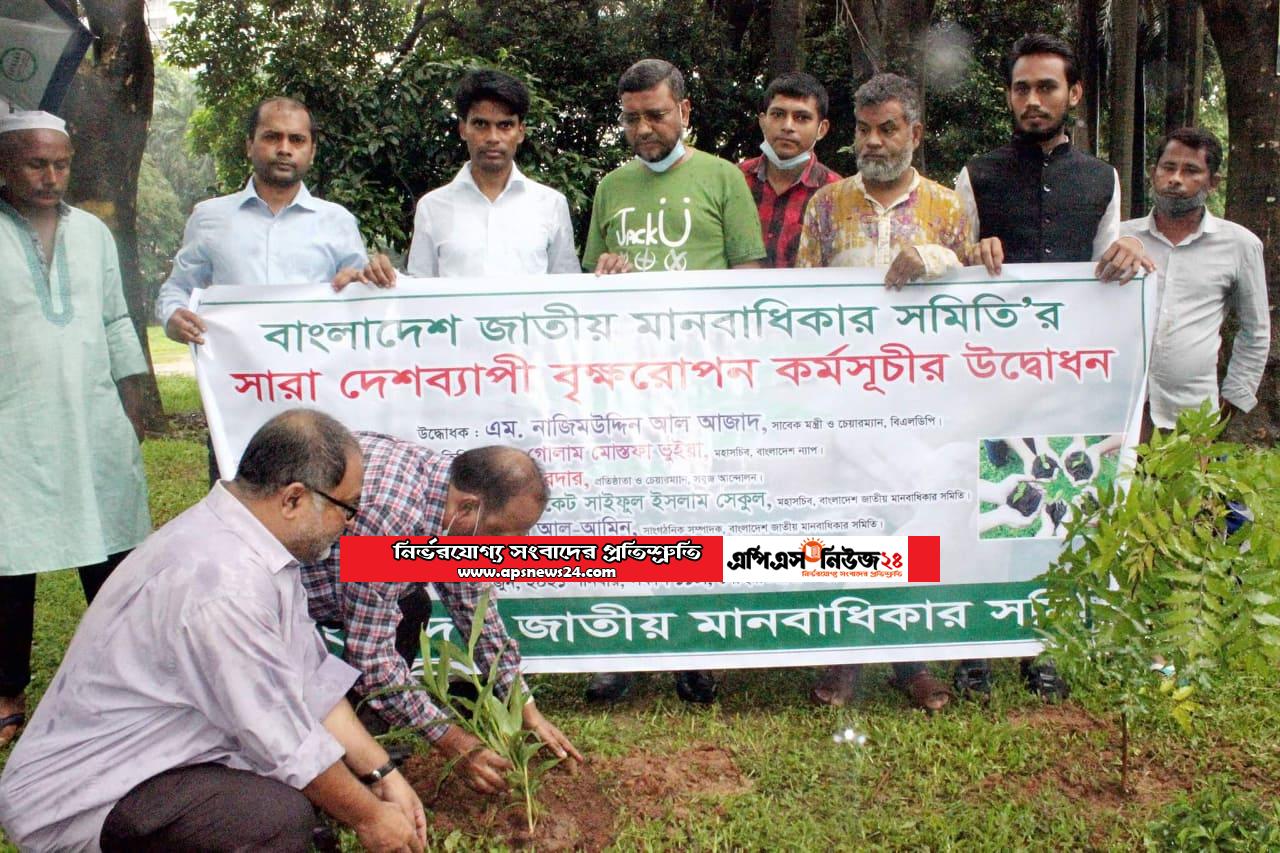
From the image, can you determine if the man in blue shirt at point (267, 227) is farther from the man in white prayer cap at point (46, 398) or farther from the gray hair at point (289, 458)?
the gray hair at point (289, 458)

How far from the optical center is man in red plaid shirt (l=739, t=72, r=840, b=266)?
4.14 meters

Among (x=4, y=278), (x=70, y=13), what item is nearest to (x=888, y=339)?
(x=4, y=278)

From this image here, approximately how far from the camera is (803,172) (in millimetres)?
4191

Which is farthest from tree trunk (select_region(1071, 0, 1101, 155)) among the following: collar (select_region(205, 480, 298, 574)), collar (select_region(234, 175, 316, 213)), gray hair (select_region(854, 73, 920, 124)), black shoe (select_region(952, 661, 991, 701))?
collar (select_region(205, 480, 298, 574))

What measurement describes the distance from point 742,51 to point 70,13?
11359mm

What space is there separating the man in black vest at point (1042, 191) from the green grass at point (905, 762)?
0.34m

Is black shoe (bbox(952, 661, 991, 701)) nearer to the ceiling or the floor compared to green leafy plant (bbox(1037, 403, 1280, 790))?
nearer to the floor

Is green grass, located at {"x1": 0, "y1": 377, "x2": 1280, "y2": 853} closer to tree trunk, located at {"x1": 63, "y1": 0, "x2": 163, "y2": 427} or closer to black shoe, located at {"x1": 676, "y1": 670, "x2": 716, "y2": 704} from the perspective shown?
black shoe, located at {"x1": 676, "y1": 670, "x2": 716, "y2": 704}

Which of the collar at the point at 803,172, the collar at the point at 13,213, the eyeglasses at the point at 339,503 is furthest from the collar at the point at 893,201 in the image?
the collar at the point at 13,213

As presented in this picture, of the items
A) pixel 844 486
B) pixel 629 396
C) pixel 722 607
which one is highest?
pixel 629 396

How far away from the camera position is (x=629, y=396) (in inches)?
142

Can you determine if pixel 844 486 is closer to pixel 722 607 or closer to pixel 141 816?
pixel 722 607

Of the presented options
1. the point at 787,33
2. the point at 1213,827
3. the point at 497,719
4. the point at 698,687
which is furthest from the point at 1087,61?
the point at 497,719

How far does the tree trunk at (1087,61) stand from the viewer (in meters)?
15.8
